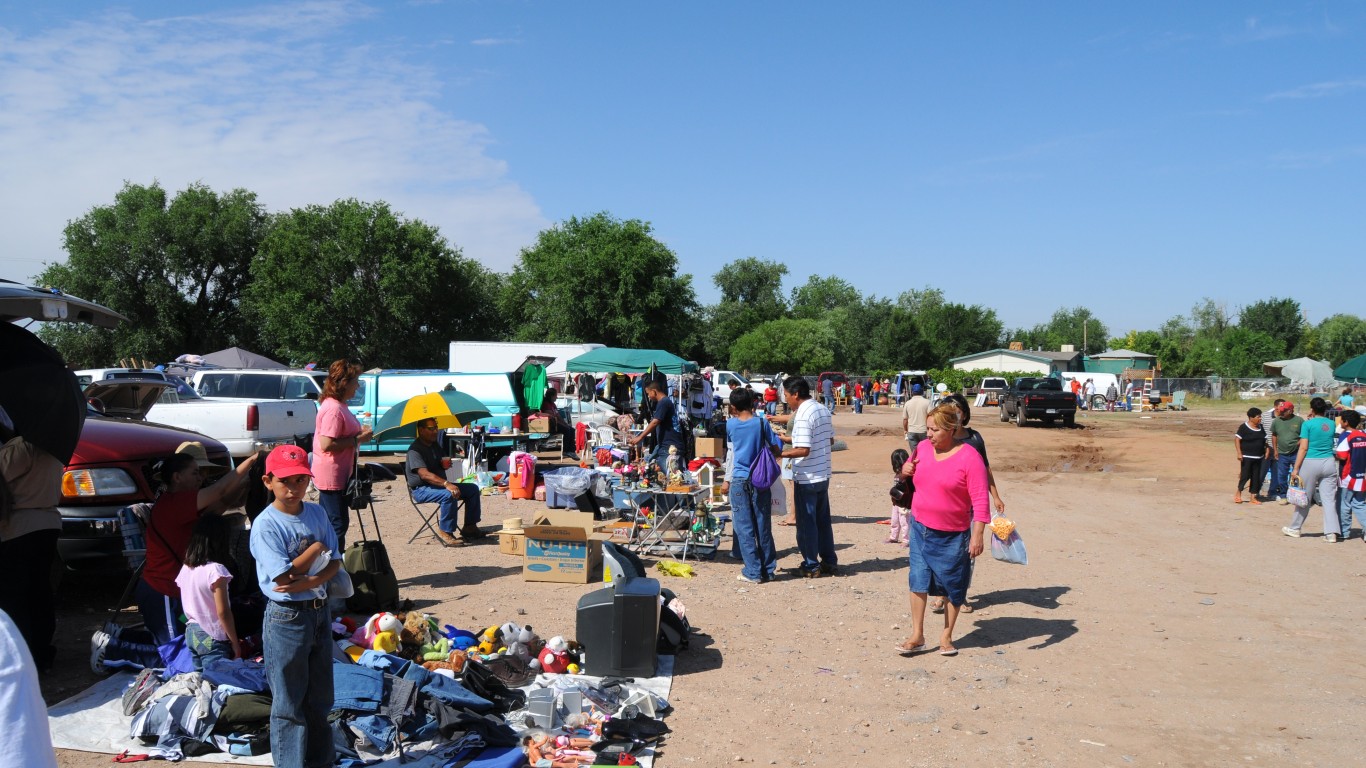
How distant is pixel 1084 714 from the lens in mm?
5355

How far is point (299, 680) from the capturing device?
3.92 metres

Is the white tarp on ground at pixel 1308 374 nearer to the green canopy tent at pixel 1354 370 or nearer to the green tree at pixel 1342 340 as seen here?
the green tree at pixel 1342 340

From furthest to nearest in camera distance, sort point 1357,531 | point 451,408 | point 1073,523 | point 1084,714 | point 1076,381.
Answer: point 1076,381 < point 1073,523 < point 1357,531 < point 451,408 < point 1084,714

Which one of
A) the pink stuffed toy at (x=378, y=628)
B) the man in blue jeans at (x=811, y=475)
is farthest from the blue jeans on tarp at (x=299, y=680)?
the man in blue jeans at (x=811, y=475)

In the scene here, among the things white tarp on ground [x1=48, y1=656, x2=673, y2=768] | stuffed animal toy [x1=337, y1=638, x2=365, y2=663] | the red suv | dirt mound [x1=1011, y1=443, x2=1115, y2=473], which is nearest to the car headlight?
the red suv

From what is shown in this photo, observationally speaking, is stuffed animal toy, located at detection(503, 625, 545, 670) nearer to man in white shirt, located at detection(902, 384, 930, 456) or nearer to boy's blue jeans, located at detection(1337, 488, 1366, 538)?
man in white shirt, located at detection(902, 384, 930, 456)

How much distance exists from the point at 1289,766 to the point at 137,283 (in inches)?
1905

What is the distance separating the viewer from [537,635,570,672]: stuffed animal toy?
232 inches

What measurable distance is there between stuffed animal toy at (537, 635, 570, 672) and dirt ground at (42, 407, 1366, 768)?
0.78 m

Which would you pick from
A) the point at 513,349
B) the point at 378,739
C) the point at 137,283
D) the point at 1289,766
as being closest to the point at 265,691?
the point at 378,739

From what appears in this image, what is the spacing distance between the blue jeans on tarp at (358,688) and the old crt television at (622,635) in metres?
1.43

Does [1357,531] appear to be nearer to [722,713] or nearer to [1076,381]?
[722,713]

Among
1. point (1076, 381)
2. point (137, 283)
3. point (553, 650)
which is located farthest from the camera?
point (1076, 381)

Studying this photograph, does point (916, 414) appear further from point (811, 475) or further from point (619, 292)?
point (619, 292)
